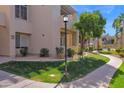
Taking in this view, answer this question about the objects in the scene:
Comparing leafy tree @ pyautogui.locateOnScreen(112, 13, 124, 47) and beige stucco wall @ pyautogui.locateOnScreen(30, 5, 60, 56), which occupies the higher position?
leafy tree @ pyautogui.locateOnScreen(112, 13, 124, 47)

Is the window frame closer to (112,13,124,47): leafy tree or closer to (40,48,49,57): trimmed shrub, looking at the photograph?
(40,48,49,57): trimmed shrub

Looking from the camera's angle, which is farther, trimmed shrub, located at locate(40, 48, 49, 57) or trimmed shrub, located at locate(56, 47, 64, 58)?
trimmed shrub, located at locate(40, 48, 49, 57)

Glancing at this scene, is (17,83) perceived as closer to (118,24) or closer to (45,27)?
(45,27)

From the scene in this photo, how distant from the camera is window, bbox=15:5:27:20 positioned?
60.7ft

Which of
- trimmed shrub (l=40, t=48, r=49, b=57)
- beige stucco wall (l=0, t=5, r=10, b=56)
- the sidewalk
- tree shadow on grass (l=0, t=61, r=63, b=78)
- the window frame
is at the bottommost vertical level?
the sidewalk

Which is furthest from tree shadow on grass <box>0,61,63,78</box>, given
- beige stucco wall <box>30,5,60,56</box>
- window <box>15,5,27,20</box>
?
window <box>15,5,27,20</box>

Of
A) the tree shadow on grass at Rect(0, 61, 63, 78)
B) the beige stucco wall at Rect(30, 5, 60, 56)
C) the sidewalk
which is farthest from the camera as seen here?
the beige stucco wall at Rect(30, 5, 60, 56)

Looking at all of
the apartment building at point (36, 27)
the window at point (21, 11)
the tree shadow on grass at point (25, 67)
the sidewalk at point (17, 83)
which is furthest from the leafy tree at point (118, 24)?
the sidewalk at point (17, 83)

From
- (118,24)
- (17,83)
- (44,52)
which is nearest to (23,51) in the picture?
(44,52)

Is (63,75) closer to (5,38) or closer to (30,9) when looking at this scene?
(5,38)

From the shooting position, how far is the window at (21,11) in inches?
728

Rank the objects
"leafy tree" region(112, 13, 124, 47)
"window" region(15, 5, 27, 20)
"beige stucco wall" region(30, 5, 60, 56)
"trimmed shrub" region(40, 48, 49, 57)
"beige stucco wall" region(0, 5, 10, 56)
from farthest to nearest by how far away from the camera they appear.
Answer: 1. "leafy tree" region(112, 13, 124, 47)
2. "beige stucco wall" region(30, 5, 60, 56)
3. "trimmed shrub" region(40, 48, 49, 57)
4. "window" region(15, 5, 27, 20)
5. "beige stucco wall" region(0, 5, 10, 56)
